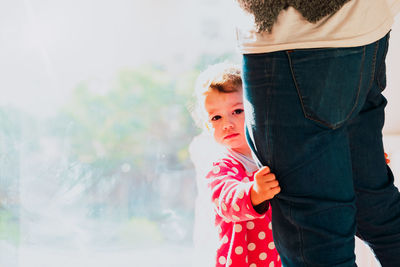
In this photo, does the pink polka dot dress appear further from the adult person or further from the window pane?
the window pane

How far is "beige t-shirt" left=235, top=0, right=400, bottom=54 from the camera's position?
0.68 m

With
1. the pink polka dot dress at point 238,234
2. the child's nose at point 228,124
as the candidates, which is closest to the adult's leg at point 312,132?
the pink polka dot dress at point 238,234

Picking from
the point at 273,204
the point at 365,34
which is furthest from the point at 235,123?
the point at 365,34

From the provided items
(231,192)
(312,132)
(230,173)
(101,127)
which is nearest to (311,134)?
(312,132)

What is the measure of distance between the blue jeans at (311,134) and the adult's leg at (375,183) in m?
0.07

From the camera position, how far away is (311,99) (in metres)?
0.68

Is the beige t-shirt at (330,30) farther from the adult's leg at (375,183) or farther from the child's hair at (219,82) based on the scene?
the child's hair at (219,82)

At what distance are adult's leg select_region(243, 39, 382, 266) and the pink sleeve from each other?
0.16 metres

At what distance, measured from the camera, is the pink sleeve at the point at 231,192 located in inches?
34.7

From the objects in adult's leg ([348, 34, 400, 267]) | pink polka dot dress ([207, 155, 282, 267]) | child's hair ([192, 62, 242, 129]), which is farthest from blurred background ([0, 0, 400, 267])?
adult's leg ([348, 34, 400, 267])

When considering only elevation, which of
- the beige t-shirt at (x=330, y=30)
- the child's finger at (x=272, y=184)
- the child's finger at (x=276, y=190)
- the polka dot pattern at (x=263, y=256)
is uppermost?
the beige t-shirt at (x=330, y=30)

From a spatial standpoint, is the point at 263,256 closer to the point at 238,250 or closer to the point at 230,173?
the point at 238,250

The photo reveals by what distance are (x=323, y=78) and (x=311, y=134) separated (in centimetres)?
8

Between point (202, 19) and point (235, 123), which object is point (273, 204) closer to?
point (235, 123)
